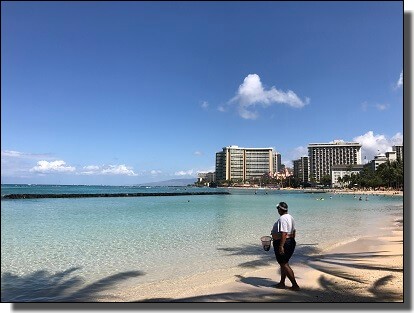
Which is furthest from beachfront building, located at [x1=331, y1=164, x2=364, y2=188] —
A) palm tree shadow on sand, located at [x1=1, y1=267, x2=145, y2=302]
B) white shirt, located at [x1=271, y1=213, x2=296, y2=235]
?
white shirt, located at [x1=271, y1=213, x2=296, y2=235]

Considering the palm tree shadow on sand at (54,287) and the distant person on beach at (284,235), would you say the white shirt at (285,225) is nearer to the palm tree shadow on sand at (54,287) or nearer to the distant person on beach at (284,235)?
the distant person on beach at (284,235)

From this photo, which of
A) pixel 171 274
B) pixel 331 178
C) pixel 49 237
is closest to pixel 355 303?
pixel 171 274

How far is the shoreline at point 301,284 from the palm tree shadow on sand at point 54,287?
2.25ft

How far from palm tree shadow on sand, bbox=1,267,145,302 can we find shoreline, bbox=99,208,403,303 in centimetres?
69

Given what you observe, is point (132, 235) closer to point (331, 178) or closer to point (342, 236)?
point (342, 236)

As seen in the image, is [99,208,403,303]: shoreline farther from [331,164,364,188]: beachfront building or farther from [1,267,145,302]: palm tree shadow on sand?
[331,164,364,188]: beachfront building

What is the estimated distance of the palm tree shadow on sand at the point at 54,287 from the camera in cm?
761

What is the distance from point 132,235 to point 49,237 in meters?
3.97

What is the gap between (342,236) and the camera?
661 inches

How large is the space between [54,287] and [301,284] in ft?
19.3

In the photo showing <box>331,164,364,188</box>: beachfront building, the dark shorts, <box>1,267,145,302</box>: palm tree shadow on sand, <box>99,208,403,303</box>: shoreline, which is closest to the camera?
the dark shorts

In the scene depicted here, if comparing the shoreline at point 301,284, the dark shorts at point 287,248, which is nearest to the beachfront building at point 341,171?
the shoreline at point 301,284

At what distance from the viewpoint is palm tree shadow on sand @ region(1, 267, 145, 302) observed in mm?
7613

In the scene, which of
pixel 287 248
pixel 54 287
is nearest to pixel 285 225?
pixel 287 248
